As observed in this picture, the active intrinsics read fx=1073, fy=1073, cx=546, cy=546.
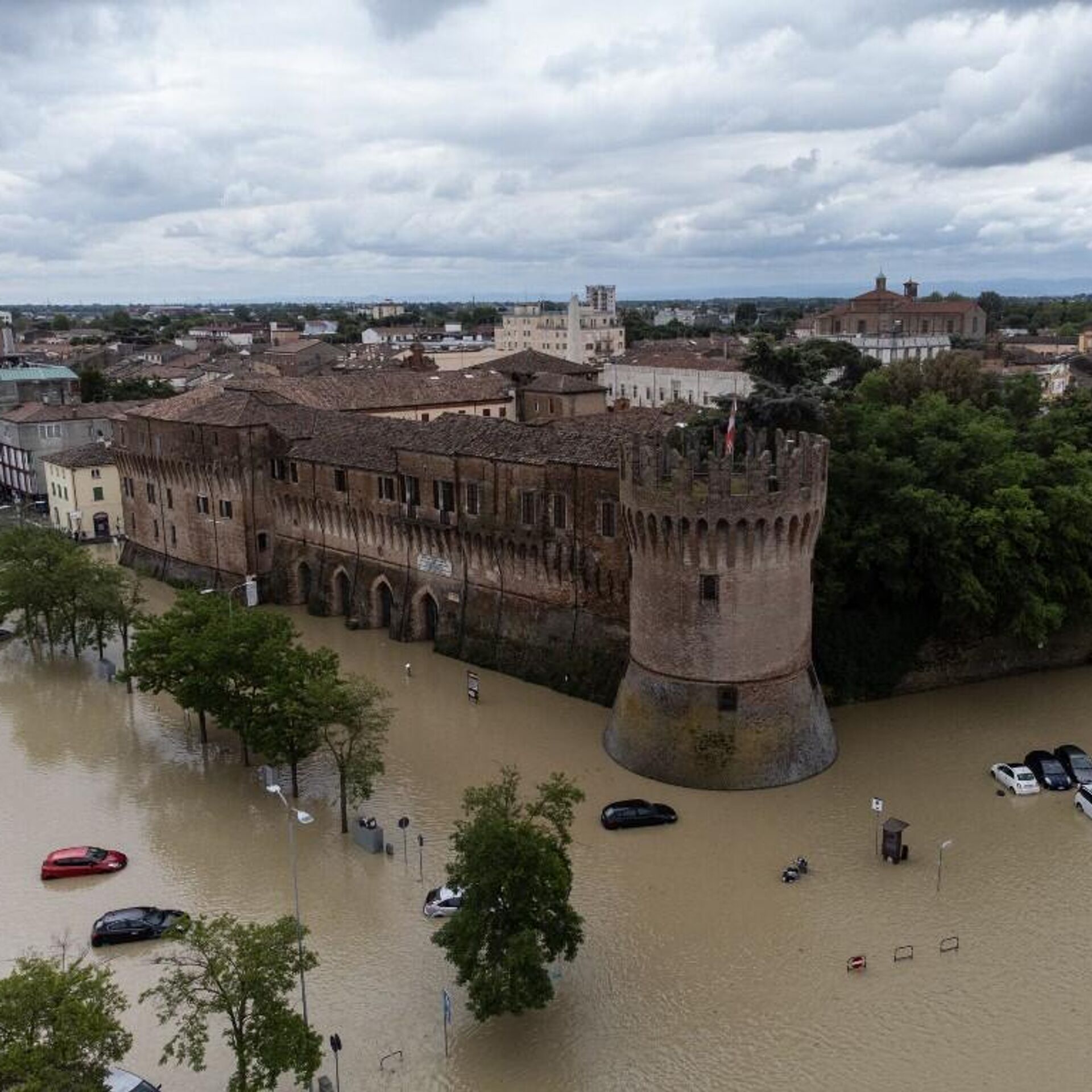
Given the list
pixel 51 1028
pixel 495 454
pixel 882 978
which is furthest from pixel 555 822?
pixel 495 454

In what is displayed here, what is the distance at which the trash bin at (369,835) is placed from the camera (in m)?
29.9

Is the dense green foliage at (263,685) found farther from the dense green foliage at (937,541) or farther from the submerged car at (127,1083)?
the dense green foliage at (937,541)

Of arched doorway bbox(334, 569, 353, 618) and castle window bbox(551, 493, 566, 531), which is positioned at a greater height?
castle window bbox(551, 493, 566, 531)

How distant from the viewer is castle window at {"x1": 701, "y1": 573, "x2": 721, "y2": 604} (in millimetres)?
31969

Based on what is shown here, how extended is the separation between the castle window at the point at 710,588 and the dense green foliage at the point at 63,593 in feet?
76.6

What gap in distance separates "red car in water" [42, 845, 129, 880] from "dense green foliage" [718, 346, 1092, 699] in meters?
24.3

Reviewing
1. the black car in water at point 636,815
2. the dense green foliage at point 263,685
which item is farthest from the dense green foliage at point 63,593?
the black car in water at point 636,815

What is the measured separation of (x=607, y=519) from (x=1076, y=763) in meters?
17.1

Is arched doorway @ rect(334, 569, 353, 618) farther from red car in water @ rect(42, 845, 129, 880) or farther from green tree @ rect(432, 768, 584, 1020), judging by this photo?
green tree @ rect(432, 768, 584, 1020)

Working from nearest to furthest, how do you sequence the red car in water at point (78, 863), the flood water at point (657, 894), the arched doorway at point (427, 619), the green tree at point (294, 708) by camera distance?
the flood water at point (657, 894) < the red car in water at point (78, 863) < the green tree at point (294, 708) < the arched doorway at point (427, 619)

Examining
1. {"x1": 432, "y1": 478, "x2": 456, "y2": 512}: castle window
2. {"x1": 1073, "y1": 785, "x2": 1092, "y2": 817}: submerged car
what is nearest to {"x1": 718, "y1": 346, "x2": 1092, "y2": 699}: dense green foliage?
{"x1": 1073, "y1": 785, "x2": 1092, "y2": 817}: submerged car

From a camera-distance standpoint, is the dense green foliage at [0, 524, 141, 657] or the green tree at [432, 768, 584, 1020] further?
the dense green foliage at [0, 524, 141, 657]

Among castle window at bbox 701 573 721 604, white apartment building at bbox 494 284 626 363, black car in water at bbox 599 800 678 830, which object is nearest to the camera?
black car in water at bbox 599 800 678 830

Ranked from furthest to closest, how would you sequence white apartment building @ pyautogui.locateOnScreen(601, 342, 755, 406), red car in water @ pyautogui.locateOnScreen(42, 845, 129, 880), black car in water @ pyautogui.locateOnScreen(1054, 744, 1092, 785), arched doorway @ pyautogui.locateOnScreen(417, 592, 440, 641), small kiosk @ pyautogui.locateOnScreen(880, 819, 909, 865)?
white apartment building @ pyautogui.locateOnScreen(601, 342, 755, 406), arched doorway @ pyautogui.locateOnScreen(417, 592, 440, 641), black car in water @ pyautogui.locateOnScreen(1054, 744, 1092, 785), red car in water @ pyautogui.locateOnScreen(42, 845, 129, 880), small kiosk @ pyautogui.locateOnScreen(880, 819, 909, 865)
